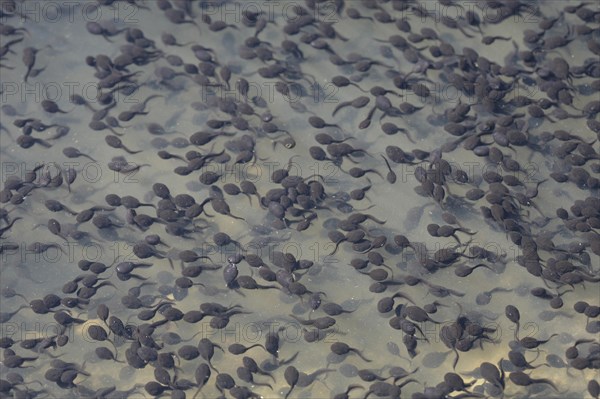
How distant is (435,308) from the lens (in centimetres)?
549

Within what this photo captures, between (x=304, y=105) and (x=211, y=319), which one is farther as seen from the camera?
(x=304, y=105)

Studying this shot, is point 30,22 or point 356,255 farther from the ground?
point 30,22

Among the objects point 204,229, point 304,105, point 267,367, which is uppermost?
point 304,105

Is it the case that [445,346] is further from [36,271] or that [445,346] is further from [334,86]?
[36,271]

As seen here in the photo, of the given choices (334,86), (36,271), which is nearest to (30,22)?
(36,271)

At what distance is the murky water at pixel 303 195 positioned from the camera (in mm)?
5496

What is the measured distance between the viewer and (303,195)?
19.2 ft

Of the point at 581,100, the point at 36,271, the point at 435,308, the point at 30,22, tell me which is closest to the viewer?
the point at 435,308

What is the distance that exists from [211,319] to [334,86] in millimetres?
2292

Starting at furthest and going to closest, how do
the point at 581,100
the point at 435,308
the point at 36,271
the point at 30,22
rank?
the point at 30,22, the point at 581,100, the point at 36,271, the point at 435,308

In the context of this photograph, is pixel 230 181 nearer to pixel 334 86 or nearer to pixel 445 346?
pixel 334 86

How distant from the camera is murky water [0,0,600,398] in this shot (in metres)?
5.50

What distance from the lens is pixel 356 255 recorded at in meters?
5.83

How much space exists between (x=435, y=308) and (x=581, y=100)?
2.32m
